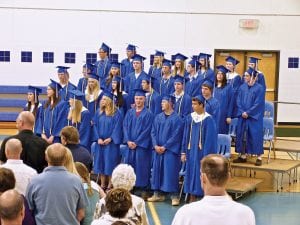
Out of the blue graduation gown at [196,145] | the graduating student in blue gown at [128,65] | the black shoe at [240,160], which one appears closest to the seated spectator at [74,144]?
the blue graduation gown at [196,145]

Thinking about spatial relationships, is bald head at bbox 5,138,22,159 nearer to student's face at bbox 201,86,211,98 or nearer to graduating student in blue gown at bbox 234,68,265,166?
student's face at bbox 201,86,211,98

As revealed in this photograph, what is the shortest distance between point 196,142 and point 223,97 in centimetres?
225

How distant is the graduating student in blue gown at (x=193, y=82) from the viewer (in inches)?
474

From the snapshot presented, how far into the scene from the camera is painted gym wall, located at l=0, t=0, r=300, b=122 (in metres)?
17.3

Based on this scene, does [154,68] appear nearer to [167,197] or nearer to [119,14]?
[167,197]

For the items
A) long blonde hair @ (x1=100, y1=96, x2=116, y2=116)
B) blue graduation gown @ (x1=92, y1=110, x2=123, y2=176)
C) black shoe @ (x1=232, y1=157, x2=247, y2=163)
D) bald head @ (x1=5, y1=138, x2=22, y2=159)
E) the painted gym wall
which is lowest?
black shoe @ (x1=232, y1=157, x2=247, y2=163)

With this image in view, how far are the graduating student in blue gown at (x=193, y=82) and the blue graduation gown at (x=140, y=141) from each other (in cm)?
243

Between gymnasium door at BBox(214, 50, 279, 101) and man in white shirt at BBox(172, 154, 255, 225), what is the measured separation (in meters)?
14.5

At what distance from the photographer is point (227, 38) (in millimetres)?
17594

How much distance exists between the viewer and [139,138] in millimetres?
9523

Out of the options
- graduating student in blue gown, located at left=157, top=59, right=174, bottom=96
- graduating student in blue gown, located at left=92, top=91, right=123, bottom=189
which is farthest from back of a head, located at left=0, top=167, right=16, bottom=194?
graduating student in blue gown, located at left=157, top=59, right=174, bottom=96

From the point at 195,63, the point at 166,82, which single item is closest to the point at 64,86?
the point at 166,82

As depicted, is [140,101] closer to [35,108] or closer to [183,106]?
[183,106]

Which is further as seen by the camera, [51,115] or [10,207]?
[51,115]
